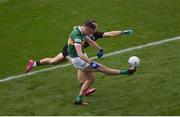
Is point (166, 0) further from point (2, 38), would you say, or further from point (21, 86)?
point (21, 86)

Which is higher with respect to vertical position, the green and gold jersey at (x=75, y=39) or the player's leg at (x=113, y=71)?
the green and gold jersey at (x=75, y=39)

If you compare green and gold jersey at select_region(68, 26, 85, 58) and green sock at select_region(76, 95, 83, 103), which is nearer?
green and gold jersey at select_region(68, 26, 85, 58)

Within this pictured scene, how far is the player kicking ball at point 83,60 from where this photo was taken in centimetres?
1274

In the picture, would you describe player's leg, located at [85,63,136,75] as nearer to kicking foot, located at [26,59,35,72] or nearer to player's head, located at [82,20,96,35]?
player's head, located at [82,20,96,35]

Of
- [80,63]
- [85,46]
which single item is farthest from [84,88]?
[85,46]

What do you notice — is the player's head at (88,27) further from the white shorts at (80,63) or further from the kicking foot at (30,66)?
the kicking foot at (30,66)

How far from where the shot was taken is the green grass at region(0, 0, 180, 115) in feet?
43.6

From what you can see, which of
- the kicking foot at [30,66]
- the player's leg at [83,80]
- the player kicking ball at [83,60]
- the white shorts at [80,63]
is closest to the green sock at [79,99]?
the player kicking ball at [83,60]

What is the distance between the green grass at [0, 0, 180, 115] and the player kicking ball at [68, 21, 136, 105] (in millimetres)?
551

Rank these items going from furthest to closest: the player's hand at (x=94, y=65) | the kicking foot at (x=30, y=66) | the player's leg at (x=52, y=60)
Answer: the kicking foot at (x=30, y=66) < the player's leg at (x=52, y=60) < the player's hand at (x=94, y=65)

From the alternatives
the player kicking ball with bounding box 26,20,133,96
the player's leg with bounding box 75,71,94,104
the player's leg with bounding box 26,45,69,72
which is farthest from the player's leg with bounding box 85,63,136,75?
the player's leg with bounding box 26,45,69,72

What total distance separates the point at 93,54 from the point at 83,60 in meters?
4.69

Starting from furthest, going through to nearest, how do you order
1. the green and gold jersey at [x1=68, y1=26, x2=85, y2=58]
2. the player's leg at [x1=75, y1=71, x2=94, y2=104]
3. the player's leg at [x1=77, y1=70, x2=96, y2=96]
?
the player's leg at [x1=77, y1=70, x2=96, y2=96] < the player's leg at [x1=75, y1=71, x2=94, y2=104] < the green and gold jersey at [x1=68, y1=26, x2=85, y2=58]

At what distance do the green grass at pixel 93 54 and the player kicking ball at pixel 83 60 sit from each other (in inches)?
21.7
